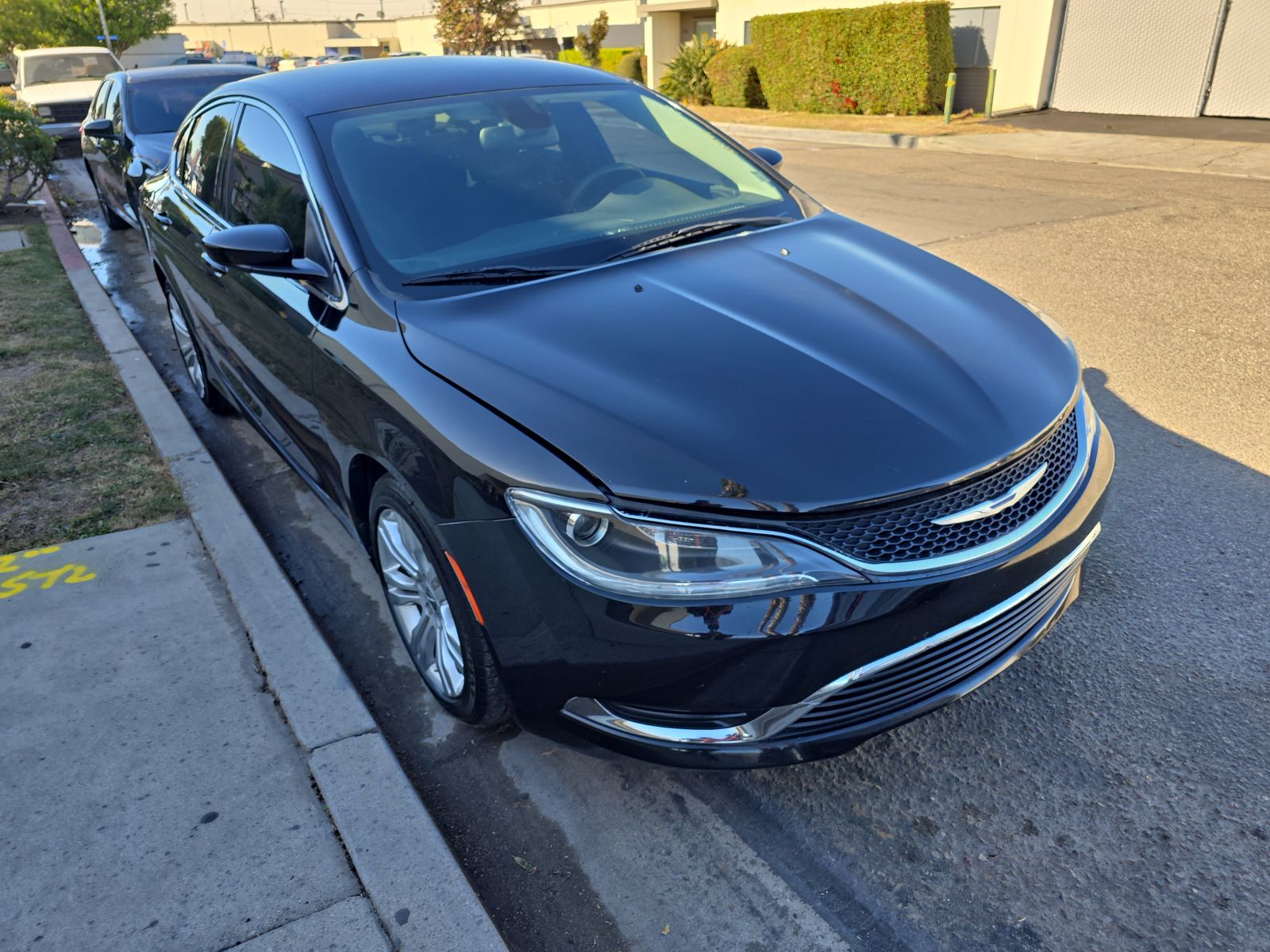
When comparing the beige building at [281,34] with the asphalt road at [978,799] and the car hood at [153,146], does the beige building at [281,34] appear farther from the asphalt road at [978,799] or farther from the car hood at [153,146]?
the asphalt road at [978,799]

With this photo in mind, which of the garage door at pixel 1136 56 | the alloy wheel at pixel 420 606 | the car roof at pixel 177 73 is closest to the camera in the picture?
the alloy wheel at pixel 420 606

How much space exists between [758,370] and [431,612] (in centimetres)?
121

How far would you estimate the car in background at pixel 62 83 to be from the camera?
16016 mm

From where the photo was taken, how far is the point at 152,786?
2.66 metres

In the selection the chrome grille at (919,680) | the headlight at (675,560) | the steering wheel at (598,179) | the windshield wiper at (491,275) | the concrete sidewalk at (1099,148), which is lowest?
the concrete sidewalk at (1099,148)

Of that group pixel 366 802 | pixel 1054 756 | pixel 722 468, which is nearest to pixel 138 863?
pixel 366 802

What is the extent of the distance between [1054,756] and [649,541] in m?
1.40

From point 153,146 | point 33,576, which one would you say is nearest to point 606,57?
point 153,146

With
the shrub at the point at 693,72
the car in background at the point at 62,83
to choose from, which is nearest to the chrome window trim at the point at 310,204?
the car in background at the point at 62,83

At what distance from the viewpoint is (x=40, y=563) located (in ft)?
12.4

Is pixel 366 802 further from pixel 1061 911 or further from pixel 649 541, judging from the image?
pixel 1061 911

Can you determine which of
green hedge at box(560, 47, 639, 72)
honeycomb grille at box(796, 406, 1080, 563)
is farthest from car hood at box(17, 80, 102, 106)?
green hedge at box(560, 47, 639, 72)

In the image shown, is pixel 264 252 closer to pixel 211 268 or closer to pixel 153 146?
pixel 211 268

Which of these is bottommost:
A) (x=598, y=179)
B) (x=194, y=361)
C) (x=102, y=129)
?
(x=194, y=361)
